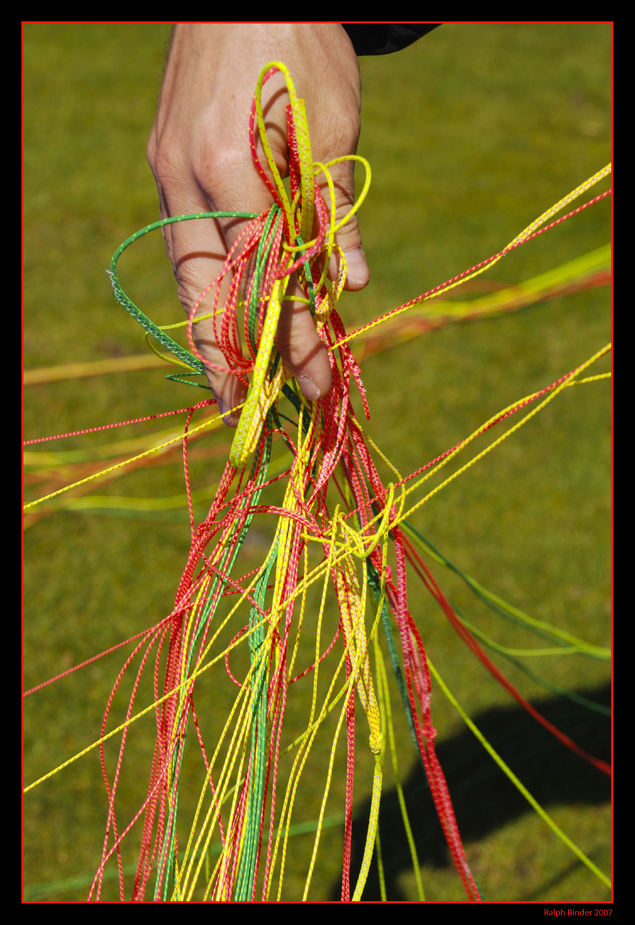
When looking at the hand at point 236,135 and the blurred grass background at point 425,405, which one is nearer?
the hand at point 236,135

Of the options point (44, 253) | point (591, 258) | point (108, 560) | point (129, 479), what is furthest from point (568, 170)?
point (108, 560)

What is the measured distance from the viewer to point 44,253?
3482mm

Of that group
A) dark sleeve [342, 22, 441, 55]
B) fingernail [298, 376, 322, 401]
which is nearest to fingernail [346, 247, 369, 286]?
fingernail [298, 376, 322, 401]

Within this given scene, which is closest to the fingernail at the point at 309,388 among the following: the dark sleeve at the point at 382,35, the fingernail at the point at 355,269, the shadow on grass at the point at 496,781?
the fingernail at the point at 355,269

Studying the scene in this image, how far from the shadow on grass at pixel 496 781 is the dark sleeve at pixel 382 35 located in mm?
1311

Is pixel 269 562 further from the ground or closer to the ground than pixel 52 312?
closer to the ground

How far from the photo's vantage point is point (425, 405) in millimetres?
2812

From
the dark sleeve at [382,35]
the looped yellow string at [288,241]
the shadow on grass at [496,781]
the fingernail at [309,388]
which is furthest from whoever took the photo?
the shadow on grass at [496,781]

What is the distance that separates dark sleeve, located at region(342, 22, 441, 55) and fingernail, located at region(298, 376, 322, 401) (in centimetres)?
40

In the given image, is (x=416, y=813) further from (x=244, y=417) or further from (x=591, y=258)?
(x=591, y=258)

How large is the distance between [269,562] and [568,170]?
360 cm

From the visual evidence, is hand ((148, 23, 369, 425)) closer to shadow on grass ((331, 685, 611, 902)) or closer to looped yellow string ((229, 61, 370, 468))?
looped yellow string ((229, 61, 370, 468))

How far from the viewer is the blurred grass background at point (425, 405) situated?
71.8 inches

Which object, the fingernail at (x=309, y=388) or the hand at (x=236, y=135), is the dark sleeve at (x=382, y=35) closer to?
the hand at (x=236, y=135)
